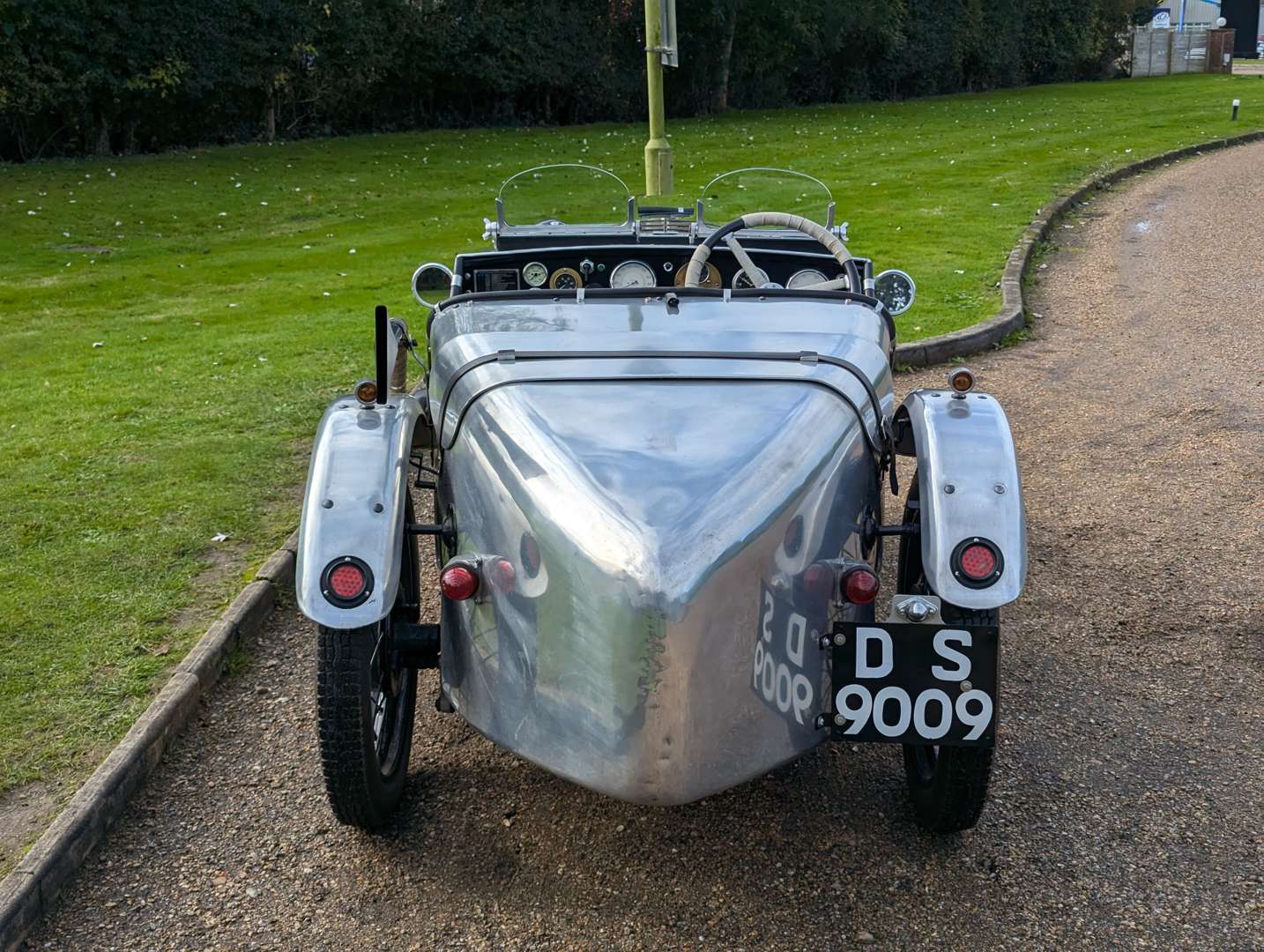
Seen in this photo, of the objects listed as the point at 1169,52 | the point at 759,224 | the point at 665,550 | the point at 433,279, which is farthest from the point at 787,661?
the point at 1169,52

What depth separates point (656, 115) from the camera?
11492 millimetres

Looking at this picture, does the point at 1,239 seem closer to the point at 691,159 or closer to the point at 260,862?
the point at 691,159

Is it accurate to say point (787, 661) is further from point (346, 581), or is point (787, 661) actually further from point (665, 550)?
point (346, 581)

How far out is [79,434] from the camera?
6.56 m

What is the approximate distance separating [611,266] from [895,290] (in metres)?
1.19

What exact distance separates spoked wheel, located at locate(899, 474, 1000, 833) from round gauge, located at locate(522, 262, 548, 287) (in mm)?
2140

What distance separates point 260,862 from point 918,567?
76.2 inches

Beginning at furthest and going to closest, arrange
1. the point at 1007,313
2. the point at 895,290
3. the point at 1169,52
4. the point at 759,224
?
1. the point at 1169,52
2. the point at 1007,313
3. the point at 895,290
4. the point at 759,224

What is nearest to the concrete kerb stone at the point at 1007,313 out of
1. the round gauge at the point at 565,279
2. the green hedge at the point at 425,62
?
the round gauge at the point at 565,279

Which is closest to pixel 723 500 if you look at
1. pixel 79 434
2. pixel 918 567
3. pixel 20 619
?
pixel 918 567

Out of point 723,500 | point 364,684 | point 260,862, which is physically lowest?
point 260,862

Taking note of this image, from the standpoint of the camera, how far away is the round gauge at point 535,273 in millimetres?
5023

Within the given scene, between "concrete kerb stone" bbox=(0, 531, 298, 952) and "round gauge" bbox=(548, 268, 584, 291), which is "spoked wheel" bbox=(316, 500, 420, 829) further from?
"round gauge" bbox=(548, 268, 584, 291)

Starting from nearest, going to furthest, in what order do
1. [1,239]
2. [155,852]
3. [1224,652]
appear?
[155,852] < [1224,652] < [1,239]
